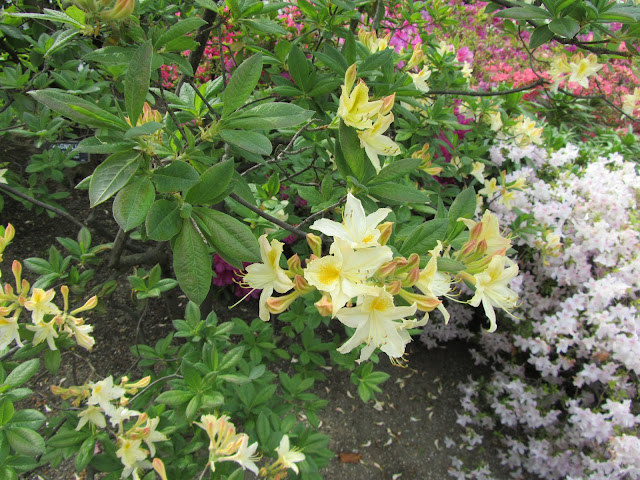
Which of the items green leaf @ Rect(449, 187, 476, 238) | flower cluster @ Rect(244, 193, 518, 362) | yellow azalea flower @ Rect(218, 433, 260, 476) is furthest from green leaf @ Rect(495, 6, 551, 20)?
yellow azalea flower @ Rect(218, 433, 260, 476)

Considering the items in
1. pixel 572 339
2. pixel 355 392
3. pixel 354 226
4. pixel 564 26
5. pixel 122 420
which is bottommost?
pixel 355 392

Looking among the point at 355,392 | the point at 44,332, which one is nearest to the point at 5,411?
the point at 44,332

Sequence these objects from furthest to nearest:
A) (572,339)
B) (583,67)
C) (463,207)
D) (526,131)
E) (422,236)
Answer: (526,131)
(572,339)
(583,67)
(463,207)
(422,236)

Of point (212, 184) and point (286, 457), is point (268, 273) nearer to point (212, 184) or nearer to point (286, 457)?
point (212, 184)

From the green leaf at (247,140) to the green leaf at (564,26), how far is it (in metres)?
0.77

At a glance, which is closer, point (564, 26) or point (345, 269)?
point (345, 269)

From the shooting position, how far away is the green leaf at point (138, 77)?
0.61m

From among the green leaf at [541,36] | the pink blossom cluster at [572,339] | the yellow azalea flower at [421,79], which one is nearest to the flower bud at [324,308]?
the green leaf at [541,36]

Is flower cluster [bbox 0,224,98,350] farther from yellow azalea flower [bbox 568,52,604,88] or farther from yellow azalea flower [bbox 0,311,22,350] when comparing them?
yellow azalea flower [bbox 568,52,604,88]

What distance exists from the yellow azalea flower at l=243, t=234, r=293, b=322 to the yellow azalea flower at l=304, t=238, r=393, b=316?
9 centimetres

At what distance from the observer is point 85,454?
1104 mm

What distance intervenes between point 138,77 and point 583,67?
5.81ft

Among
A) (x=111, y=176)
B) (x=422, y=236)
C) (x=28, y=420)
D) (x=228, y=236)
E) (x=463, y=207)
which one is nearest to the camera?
(x=111, y=176)

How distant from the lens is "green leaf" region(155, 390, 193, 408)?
1.18m
